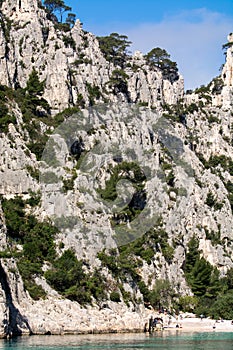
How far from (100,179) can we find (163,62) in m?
41.1

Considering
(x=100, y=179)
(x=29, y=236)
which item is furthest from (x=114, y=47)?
(x=29, y=236)

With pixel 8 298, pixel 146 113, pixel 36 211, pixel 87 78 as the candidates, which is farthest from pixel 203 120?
pixel 8 298

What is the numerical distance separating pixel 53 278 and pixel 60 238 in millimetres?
6364

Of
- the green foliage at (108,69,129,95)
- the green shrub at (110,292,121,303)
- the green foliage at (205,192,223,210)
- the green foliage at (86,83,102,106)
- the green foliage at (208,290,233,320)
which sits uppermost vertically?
the green foliage at (108,69,129,95)

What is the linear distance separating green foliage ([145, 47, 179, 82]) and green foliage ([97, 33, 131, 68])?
429 cm

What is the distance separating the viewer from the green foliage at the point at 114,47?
344 feet

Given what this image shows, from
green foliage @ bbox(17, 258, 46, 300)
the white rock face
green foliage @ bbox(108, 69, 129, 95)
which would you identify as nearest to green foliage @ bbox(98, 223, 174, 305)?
green foliage @ bbox(17, 258, 46, 300)

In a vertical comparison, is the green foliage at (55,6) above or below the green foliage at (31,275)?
above

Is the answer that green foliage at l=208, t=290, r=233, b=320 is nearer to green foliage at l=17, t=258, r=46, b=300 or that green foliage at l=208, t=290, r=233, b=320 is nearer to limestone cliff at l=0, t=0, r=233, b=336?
limestone cliff at l=0, t=0, r=233, b=336

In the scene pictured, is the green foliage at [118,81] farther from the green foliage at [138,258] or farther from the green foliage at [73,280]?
the green foliage at [73,280]

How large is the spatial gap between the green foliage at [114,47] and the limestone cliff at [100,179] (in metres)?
1.82

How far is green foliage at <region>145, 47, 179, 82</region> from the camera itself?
110938 mm

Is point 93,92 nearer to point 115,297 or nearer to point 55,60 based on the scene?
point 55,60

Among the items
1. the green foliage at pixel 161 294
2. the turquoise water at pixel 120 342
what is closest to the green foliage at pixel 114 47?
the green foliage at pixel 161 294
